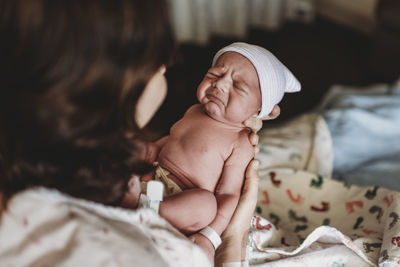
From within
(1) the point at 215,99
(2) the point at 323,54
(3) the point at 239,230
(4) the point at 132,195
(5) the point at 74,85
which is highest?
(5) the point at 74,85

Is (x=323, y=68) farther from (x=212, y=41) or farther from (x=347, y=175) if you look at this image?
(x=347, y=175)

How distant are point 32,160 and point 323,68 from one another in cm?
210

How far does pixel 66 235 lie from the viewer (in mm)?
604

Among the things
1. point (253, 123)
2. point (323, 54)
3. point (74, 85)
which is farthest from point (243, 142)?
point (323, 54)

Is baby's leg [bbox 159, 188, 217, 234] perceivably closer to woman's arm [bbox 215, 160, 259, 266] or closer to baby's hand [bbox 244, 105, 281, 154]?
woman's arm [bbox 215, 160, 259, 266]

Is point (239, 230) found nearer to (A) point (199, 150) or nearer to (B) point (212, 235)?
(B) point (212, 235)

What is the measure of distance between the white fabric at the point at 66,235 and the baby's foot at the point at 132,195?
0.32ft

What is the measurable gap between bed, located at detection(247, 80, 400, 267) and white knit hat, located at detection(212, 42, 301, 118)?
0.96 feet

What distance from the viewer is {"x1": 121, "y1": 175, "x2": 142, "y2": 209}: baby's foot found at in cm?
76

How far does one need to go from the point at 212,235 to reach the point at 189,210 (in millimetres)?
70

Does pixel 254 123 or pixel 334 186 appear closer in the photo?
pixel 254 123

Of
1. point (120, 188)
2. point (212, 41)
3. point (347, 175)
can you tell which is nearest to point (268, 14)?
point (212, 41)

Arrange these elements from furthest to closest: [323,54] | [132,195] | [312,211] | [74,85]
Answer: [323,54], [312,211], [132,195], [74,85]

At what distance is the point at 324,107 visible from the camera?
1.70 metres
